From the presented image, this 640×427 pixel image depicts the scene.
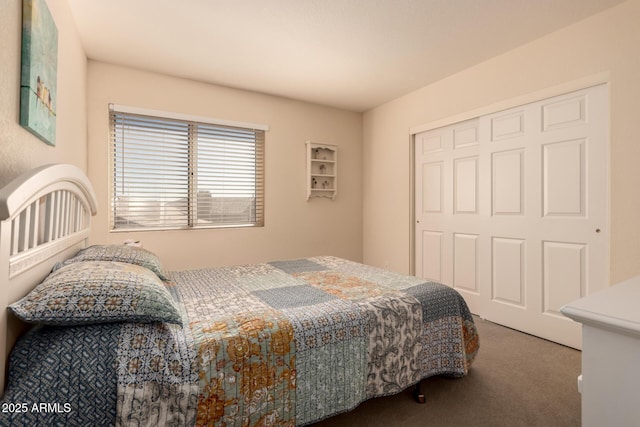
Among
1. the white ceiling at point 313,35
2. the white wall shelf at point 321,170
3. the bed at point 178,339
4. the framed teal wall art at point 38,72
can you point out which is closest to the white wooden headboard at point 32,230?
the bed at point 178,339

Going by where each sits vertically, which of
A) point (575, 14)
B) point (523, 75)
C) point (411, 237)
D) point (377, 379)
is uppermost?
point (575, 14)

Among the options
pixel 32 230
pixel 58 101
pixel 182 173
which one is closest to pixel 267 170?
pixel 182 173

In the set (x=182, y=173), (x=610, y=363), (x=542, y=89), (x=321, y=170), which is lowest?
(x=610, y=363)

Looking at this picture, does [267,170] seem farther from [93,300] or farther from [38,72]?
[93,300]

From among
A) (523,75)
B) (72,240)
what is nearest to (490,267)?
(523,75)

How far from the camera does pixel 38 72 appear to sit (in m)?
1.47

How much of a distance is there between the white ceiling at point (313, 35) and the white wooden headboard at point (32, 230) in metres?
1.39

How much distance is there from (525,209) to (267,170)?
9.22 ft

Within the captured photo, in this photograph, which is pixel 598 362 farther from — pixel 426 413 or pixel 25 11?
Result: pixel 25 11

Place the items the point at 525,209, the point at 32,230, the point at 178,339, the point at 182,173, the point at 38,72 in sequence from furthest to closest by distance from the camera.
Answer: the point at 182,173
the point at 525,209
the point at 38,72
the point at 32,230
the point at 178,339

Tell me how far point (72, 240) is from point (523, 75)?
369 cm

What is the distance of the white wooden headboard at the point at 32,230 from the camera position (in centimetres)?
95

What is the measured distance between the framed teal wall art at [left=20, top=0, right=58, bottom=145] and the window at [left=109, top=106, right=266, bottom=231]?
1.46 m

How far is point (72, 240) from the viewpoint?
6.12 feet
